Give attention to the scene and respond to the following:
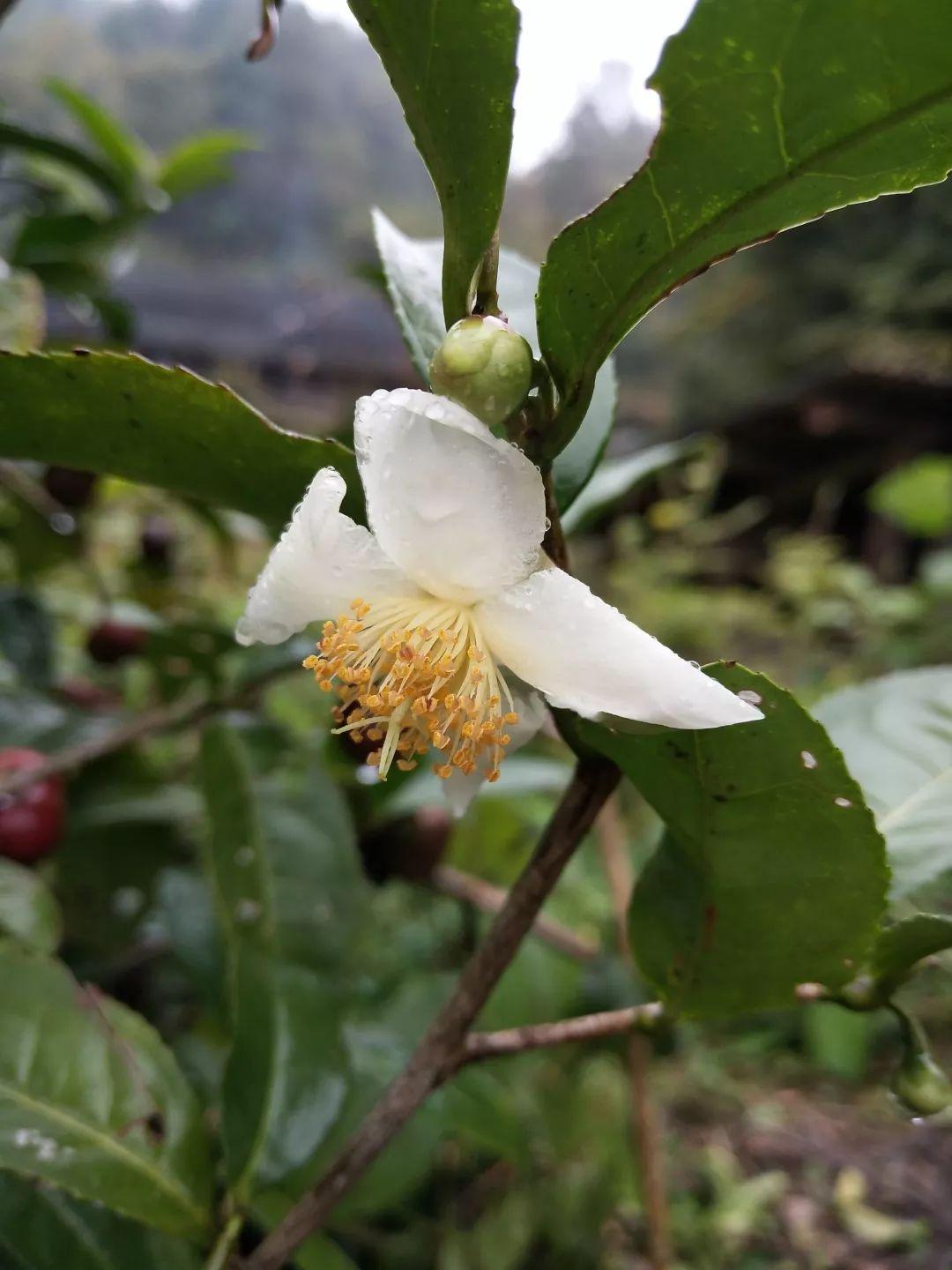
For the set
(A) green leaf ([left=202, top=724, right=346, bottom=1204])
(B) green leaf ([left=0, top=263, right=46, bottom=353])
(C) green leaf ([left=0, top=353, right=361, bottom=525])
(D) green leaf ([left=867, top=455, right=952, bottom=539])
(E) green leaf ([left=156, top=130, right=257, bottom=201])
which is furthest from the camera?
(D) green leaf ([left=867, top=455, right=952, bottom=539])

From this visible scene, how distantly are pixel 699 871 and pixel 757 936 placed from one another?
0.04m

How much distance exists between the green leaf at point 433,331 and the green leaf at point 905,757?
241mm

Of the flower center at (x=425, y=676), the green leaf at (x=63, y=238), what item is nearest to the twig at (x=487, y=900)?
the flower center at (x=425, y=676)

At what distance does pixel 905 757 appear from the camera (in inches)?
21.8

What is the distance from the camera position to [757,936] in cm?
42

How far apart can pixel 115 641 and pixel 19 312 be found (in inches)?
15.6

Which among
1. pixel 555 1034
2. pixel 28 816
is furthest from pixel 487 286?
pixel 28 816

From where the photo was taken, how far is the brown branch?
411 mm

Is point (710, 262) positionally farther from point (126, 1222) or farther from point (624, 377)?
point (624, 377)

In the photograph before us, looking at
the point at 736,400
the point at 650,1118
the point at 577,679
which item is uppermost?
the point at 736,400

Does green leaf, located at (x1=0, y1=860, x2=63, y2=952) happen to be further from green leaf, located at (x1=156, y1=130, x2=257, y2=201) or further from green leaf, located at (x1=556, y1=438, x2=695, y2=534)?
green leaf, located at (x1=156, y1=130, x2=257, y2=201)

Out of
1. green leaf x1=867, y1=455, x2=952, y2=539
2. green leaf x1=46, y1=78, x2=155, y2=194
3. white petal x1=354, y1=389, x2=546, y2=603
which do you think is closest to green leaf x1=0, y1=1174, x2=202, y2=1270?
white petal x1=354, y1=389, x2=546, y2=603

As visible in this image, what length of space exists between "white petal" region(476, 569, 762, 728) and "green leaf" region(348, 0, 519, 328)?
135 millimetres

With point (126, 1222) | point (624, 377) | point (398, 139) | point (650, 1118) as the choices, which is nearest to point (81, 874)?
point (126, 1222)
